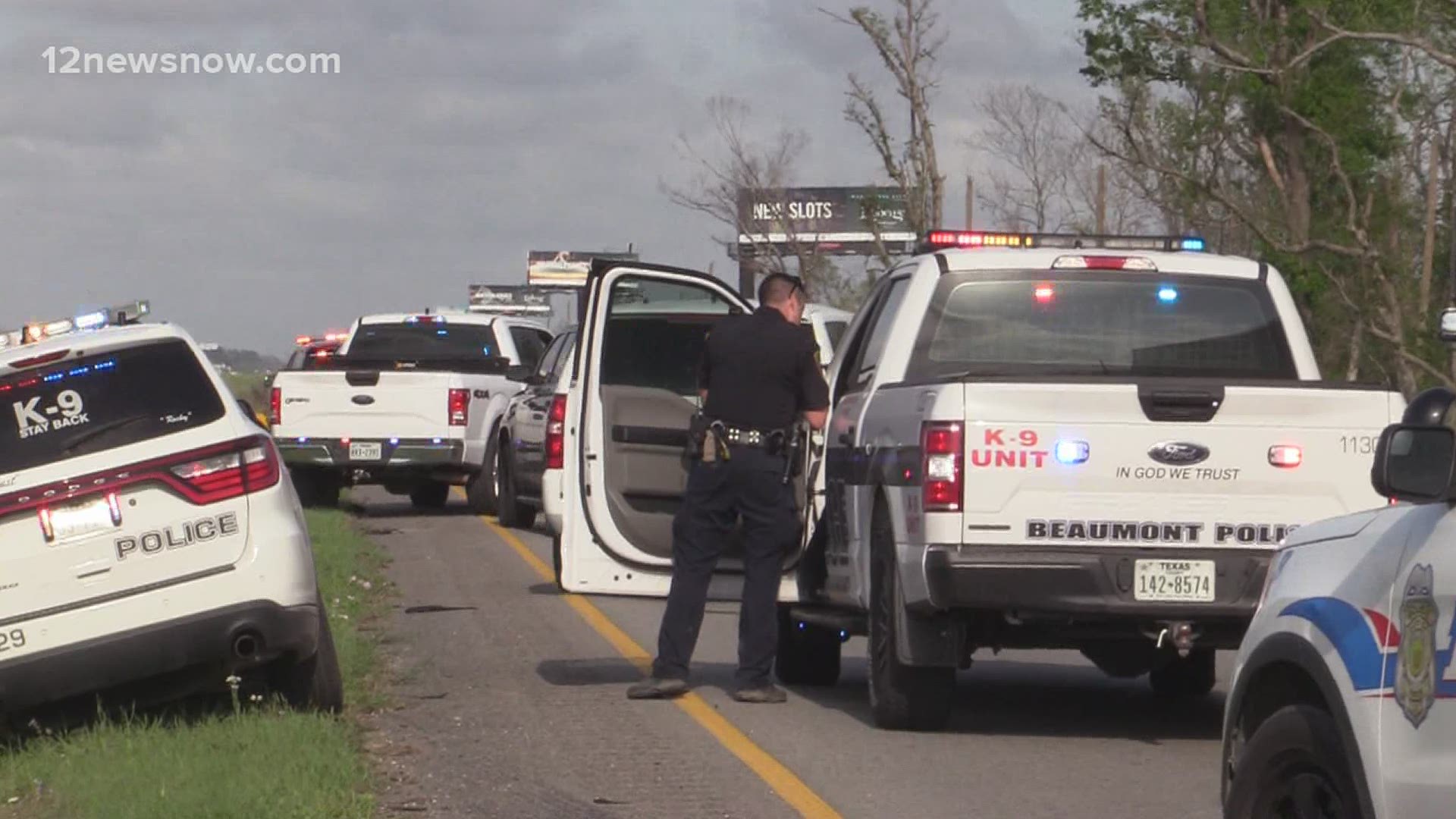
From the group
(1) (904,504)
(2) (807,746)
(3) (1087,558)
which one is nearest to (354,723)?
(2) (807,746)

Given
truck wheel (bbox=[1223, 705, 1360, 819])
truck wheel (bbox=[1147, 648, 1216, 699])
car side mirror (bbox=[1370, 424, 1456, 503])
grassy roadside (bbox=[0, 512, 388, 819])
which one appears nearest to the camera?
car side mirror (bbox=[1370, 424, 1456, 503])

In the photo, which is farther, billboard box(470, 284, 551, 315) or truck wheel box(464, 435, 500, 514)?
billboard box(470, 284, 551, 315)

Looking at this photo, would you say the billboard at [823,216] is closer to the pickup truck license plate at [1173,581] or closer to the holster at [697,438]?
the holster at [697,438]

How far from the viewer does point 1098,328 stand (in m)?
10.0

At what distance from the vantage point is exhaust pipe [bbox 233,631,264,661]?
29.6ft

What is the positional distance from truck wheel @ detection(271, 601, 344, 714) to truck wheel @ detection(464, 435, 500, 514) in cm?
1363

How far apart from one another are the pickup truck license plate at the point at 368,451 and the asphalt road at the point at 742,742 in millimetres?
9601

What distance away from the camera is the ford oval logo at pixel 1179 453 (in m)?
9.02

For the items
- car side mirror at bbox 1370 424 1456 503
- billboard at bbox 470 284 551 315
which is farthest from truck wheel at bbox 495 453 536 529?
billboard at bbox 470 284 551 315

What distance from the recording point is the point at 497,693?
10.9 metres

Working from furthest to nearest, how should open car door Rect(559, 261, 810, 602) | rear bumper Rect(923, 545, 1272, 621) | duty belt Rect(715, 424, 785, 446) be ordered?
open car door Rect(559, 261, 810, 602), duty belt Rect(715, 424, 785, 446), rear bumper Rect(923, 545, 1272, 621)

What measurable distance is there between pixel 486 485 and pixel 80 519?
15.0 m

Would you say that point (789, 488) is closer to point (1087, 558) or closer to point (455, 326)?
point (1087, 558)

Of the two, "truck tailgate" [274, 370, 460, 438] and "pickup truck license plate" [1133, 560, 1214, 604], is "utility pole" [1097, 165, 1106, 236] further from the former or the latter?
"pickup truck license plate" [1133, 560, 1214, 604]
